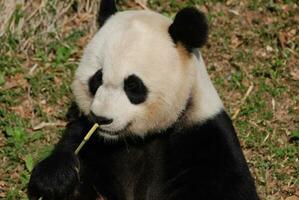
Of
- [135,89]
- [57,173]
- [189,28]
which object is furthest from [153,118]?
[57,173]

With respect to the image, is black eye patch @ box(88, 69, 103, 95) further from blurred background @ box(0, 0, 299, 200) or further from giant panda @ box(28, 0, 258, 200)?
blurred background @ box(0, 0, 299, 200)

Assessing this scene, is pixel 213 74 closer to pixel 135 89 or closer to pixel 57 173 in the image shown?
pixel 135 89

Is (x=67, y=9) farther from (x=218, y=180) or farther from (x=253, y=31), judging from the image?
(x=218, y=180)

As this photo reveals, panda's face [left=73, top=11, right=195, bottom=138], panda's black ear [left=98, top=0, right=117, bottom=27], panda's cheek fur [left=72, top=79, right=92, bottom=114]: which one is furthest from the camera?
panda's black ear [left=98, top=0, right=117, bottom=27]

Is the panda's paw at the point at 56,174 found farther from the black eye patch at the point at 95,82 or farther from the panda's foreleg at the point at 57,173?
the black eye patch at the point at 95,82

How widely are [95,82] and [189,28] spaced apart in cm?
72

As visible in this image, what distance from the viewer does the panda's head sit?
4.55m

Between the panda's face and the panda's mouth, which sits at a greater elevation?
the panda's face

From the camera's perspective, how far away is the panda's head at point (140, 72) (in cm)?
455

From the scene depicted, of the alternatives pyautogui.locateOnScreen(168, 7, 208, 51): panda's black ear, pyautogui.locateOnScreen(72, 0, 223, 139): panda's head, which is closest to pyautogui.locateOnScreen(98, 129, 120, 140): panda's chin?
pyautogui.locateOnScreen(72, 0, 223, 139): panda's head

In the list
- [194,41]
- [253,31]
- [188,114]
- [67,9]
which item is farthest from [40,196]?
[253,31]

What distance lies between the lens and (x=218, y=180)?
4.71 m

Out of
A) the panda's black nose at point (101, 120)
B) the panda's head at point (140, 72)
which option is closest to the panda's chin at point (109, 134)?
the panda's head at point (140, 72)

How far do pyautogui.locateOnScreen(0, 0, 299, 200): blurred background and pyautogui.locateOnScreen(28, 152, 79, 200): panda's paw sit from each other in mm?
790
